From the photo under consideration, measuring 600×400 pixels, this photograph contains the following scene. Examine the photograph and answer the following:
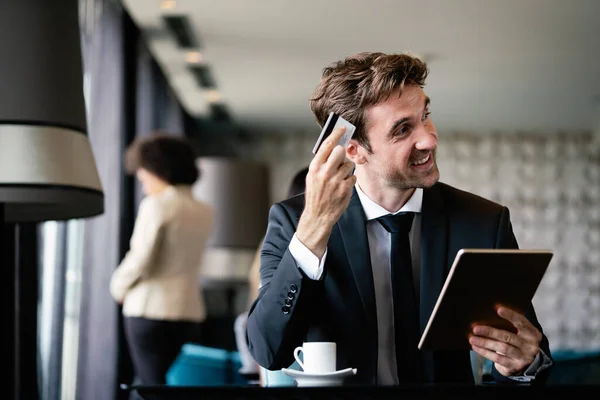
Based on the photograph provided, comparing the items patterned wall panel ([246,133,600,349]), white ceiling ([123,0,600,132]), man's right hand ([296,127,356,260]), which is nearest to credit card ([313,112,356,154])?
man's right hand ([296,127,356,260])

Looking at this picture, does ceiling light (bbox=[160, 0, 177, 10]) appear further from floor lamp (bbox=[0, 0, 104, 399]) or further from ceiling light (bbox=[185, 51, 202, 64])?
floor lamp (bbox=[0, 0, 104, 399])

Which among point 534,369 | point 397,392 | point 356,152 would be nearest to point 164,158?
point 356,152

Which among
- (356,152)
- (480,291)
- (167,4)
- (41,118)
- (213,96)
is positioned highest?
(167,4)

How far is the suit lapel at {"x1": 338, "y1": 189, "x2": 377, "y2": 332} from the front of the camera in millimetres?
1721

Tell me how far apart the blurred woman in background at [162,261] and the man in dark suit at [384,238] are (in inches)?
82.4

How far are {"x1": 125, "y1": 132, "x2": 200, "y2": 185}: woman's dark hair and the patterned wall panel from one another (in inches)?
199

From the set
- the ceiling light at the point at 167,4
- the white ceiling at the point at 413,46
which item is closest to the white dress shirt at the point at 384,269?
the white ceiling at the point at 413,46

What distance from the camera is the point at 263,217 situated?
5.64 m

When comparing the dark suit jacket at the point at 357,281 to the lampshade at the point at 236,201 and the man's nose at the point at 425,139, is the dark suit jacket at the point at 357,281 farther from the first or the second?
the lampshade at the point at 236,201

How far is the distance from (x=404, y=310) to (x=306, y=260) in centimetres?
→ 28

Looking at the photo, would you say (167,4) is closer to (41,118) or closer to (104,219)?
(104,219)

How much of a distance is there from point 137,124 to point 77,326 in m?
2.12

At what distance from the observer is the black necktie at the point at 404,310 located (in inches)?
67.4

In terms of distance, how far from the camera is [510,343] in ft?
4.89
